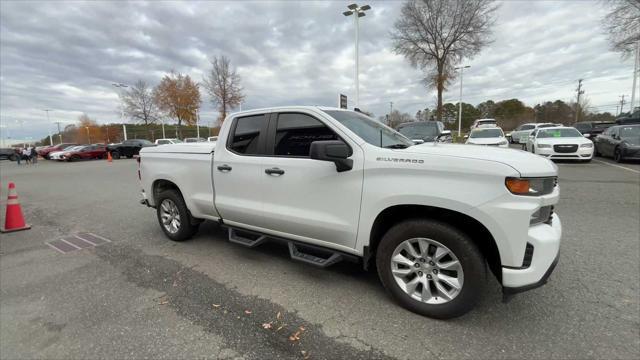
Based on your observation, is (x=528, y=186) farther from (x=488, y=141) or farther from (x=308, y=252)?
(x=488, y=141)

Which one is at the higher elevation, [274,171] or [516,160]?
[516,160]

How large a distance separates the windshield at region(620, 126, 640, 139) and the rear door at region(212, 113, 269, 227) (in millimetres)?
16315

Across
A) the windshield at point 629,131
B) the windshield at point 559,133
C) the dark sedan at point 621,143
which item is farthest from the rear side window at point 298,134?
the windshield at point 629,131

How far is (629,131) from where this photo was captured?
13008 mm

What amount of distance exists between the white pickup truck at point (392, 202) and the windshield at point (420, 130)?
806 cm

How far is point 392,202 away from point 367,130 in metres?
0.96

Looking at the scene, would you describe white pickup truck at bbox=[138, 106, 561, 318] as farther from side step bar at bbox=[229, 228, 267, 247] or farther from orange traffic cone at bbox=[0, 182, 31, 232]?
Result: orange traffic cone at bbox=[0, 182, 31, 232]

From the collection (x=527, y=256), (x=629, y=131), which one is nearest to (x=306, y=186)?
(x=527, y=256)

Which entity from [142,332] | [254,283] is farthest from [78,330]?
[254,283]

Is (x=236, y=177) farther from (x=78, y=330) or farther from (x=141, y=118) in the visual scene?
(x=141, y=118)

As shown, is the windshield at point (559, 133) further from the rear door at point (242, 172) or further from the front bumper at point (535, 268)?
the rear door at point (242, 172)

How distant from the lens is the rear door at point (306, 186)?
292 cm

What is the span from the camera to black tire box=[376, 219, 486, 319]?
2436 millimetres

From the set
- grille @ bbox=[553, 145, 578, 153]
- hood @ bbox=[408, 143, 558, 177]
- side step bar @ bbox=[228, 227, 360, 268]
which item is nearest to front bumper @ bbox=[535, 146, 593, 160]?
grille @ bbox=[553, 145, 578, 153]
